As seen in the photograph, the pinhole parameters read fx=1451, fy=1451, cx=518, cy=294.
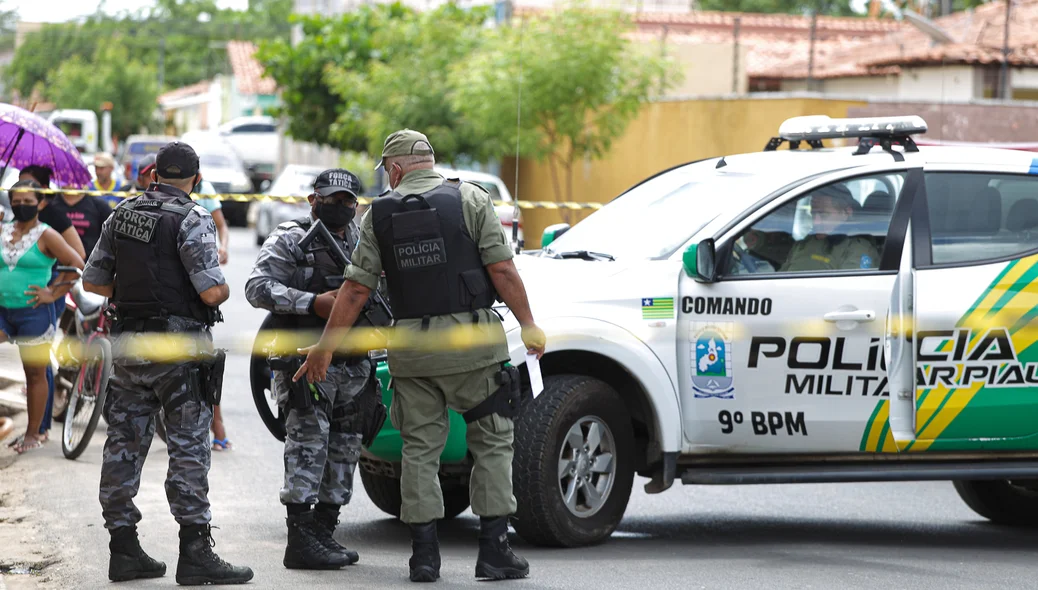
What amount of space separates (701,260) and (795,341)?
1.96ft

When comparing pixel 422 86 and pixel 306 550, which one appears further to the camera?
pixel 422 86

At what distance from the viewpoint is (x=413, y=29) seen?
30203 millimetres

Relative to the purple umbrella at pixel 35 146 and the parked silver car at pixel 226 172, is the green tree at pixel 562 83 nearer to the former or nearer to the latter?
the purple umbrella at pixel 35 146

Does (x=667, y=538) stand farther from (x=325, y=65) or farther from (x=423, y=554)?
(x=325, y=65)

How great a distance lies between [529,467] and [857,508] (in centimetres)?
287

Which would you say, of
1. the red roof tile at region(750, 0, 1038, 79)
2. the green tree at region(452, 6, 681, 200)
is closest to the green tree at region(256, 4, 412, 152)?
the green tree at region(452, 6, 681, 200)

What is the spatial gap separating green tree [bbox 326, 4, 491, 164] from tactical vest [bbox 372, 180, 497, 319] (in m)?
20.7

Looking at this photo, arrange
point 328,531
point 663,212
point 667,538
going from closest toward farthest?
point 328,531 < point 663,212 < point 667,538

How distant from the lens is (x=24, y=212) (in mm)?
8906

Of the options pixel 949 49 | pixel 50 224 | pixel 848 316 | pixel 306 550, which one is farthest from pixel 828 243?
pixel 949 49

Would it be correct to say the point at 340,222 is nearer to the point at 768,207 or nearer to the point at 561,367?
the point at 561,367

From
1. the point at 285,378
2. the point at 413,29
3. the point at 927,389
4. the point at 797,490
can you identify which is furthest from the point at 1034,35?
the point at 285,378

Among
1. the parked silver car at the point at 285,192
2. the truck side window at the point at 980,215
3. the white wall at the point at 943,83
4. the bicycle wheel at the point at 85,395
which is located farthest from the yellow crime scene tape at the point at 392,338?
the parked silver car at the point at 285,192

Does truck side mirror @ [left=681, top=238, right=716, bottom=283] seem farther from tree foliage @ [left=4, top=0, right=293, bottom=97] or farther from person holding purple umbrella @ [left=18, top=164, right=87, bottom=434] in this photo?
tree foliage @ [left=4, top=0, right=293, bottom=97]
